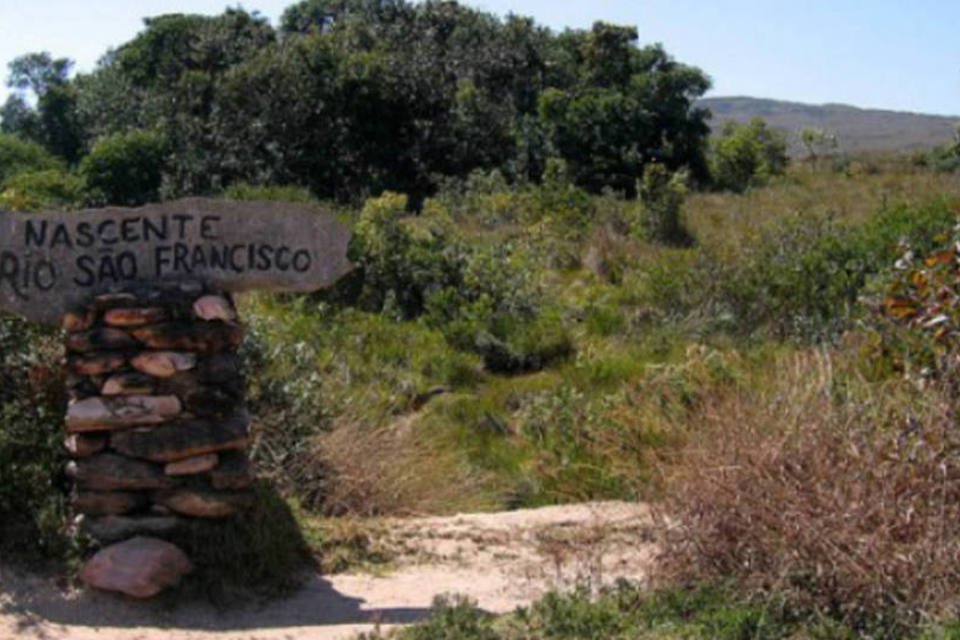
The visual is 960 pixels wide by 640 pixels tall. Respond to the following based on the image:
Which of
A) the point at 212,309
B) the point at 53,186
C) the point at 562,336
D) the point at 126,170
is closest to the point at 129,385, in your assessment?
the point at 212,309

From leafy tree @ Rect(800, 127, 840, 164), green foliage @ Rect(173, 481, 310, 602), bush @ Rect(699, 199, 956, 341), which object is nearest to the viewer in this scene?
green foliage @ Rect(173, 481, 310, 602)

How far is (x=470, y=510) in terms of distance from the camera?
8.41 m

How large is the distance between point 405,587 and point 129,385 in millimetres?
1529

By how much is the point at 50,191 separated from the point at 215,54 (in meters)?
10.6

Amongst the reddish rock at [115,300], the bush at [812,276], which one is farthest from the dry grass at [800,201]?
the reddish rock at [115,300]

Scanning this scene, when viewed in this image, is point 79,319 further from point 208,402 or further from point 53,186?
point 53,186

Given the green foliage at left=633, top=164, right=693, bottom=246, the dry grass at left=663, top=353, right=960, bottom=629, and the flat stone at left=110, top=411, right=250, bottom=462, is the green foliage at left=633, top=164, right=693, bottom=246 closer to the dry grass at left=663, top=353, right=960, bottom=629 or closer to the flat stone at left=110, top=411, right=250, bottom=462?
the dry grass at left=663, top=353, right=960, bottom=629

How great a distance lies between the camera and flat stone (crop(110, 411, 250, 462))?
6273mm

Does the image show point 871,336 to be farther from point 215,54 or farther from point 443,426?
point 215,54

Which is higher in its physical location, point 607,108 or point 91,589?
point 607,108

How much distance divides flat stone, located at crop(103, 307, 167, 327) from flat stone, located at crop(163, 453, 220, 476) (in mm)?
632

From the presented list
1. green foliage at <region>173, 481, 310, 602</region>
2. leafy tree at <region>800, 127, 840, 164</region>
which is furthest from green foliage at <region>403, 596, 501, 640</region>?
leafy tree at <region>800, 127, 840, 164</region>

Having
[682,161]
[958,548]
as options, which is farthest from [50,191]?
[958,548]

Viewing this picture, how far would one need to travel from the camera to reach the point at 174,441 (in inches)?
247
